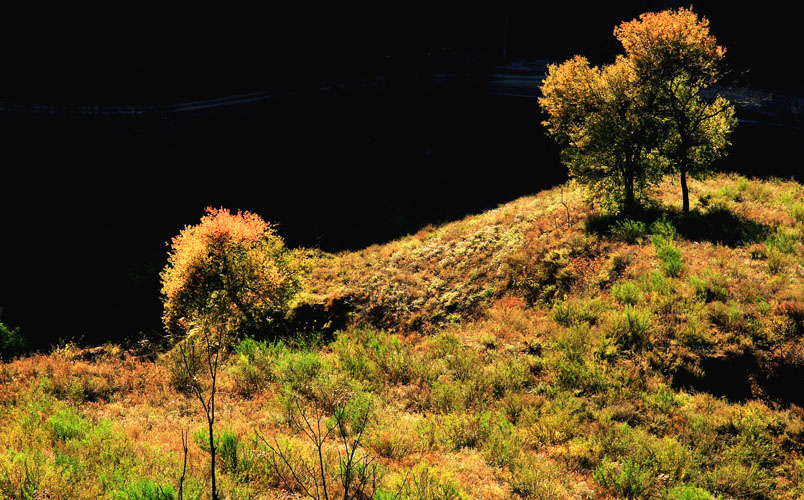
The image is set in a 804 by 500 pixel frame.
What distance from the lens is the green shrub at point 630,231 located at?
1942 cm

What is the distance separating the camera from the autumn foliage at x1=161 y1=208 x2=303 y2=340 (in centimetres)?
1731

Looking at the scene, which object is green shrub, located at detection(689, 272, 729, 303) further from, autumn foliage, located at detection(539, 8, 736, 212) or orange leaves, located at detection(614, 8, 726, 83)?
orange leaves, located at detection(614, 8, 726, 83)

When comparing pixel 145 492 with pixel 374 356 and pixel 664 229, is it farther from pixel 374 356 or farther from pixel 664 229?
pixel 664 229

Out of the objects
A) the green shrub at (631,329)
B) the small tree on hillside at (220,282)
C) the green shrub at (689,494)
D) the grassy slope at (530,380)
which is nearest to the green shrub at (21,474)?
the grassy slope at (530,380)

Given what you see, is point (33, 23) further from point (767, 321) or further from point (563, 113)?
point (767, 321)

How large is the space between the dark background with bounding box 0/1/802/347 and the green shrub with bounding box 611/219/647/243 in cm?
1181

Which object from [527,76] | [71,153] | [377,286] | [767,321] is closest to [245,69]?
[71,153]

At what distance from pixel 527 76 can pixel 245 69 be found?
87.3 feet

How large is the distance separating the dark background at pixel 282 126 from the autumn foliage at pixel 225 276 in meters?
9.20

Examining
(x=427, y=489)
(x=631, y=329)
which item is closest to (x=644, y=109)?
(x=631, y=329)

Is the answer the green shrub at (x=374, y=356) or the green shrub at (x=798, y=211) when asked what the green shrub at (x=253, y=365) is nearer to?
the green shrub at (x=374, y=356)

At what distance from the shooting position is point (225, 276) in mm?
17875

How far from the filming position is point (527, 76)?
38.2 meters

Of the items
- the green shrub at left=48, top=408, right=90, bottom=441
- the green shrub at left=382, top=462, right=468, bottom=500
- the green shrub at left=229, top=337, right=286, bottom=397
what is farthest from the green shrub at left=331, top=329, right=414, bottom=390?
the green shrub at left=48, top=408, right=90, bottom=441
